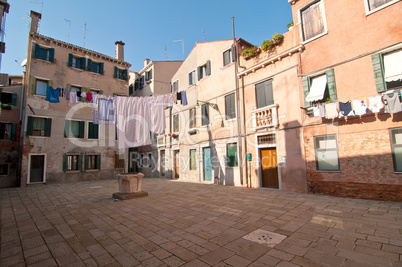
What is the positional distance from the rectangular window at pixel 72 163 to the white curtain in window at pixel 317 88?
61.0 feet

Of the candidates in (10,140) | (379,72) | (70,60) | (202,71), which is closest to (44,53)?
(70,60)

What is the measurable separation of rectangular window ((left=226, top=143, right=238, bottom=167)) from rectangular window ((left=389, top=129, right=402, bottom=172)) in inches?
276

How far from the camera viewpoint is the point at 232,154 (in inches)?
487

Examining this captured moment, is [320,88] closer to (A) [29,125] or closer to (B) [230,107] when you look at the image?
(B) [230,107]

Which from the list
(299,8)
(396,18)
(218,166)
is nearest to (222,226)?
(218,166)

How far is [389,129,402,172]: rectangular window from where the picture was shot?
22.1 feet

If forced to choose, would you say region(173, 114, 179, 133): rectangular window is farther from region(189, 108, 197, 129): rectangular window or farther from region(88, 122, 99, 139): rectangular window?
region(88, 122, 99, 139): rectangular window

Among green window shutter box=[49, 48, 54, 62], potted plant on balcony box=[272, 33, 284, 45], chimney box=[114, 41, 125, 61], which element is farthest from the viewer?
chimney box=[114, 41, 125, 61]

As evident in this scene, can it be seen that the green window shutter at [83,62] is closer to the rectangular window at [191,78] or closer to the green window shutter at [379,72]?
the rectangular window at [191,78]

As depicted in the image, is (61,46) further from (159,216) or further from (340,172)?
(340,172)

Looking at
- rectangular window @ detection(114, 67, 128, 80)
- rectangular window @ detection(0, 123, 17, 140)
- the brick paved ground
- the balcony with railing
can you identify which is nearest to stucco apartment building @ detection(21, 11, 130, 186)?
rectangular window @ detection(114, 67, 128, 80)

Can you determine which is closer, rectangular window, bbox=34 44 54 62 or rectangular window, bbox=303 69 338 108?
rectangular window, bbox=303 69 338 108

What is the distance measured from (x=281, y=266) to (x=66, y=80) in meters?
21.2

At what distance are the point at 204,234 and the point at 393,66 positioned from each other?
28.4ft
